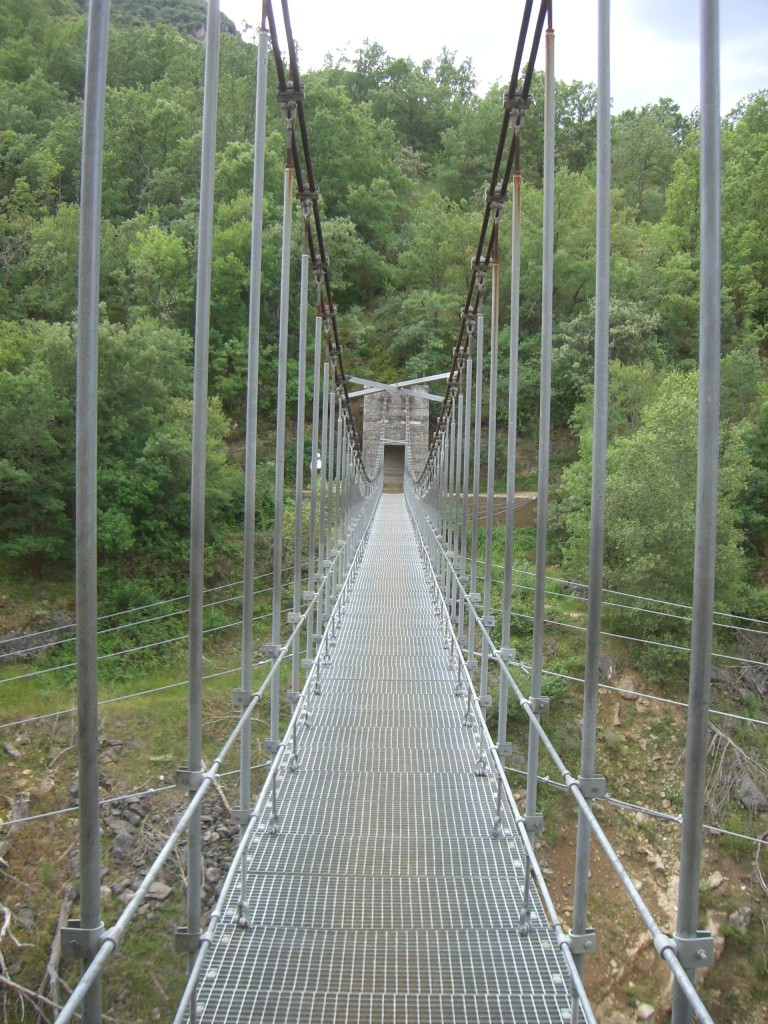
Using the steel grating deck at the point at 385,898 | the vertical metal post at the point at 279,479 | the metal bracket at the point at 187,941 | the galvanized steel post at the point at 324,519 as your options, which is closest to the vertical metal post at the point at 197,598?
the metal bracket at the point at 187,941

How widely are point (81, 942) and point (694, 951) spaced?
3.88 ft

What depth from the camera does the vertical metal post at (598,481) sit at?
2.34m

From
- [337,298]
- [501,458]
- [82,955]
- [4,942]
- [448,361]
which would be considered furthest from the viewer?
[337,298]

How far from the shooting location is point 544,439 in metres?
3.14

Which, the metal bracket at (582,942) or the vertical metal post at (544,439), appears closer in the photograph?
the metal bracket at (582,942)

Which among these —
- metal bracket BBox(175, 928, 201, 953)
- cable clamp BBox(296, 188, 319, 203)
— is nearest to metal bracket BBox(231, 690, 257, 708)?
metal bracket BBox(175, 928, 201, 953)

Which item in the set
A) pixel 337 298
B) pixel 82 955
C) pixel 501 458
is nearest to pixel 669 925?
pixel 82 955

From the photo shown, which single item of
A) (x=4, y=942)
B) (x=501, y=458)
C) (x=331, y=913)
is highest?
(x=501, y=458)

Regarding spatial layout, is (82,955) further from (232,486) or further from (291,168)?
(232,486)

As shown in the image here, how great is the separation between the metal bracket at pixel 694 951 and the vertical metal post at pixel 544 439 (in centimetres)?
141

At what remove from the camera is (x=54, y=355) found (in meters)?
14.4

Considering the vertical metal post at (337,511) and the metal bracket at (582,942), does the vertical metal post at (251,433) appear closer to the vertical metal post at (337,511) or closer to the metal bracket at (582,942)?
the metal bracket at (582,942)

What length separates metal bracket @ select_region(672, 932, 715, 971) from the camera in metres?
1.55

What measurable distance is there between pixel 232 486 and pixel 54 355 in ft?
14.0
